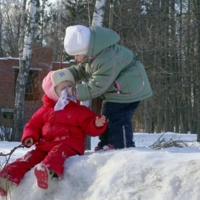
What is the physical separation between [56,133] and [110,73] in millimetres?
669

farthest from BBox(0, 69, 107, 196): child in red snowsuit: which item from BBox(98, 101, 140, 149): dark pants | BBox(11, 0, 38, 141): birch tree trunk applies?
BBox(11, 0, 38, 141): birch tree trunk

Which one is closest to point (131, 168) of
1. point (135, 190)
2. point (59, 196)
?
point (135, 190)

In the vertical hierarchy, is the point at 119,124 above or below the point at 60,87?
below

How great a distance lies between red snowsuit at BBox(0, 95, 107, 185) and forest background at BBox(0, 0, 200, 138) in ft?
15.3

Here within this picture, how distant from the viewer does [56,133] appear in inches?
136

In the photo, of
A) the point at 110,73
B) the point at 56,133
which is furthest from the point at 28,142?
the point at 110,73

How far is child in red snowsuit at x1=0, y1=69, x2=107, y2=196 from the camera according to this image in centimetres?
328

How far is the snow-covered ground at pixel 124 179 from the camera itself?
237 centimetres

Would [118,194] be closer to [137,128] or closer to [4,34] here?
[137,128]

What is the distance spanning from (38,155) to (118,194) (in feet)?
3.69

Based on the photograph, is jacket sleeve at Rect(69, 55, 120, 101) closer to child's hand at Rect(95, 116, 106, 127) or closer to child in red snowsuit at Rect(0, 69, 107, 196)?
child in red snowsuit at Rect(0, 69, 107, 196)

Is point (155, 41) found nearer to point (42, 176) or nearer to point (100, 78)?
point (100, 78)

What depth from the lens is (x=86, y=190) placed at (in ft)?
9.20

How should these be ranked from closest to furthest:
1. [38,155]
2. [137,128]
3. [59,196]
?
1. [59,196]
2. [38,155]
3. [137,128]
